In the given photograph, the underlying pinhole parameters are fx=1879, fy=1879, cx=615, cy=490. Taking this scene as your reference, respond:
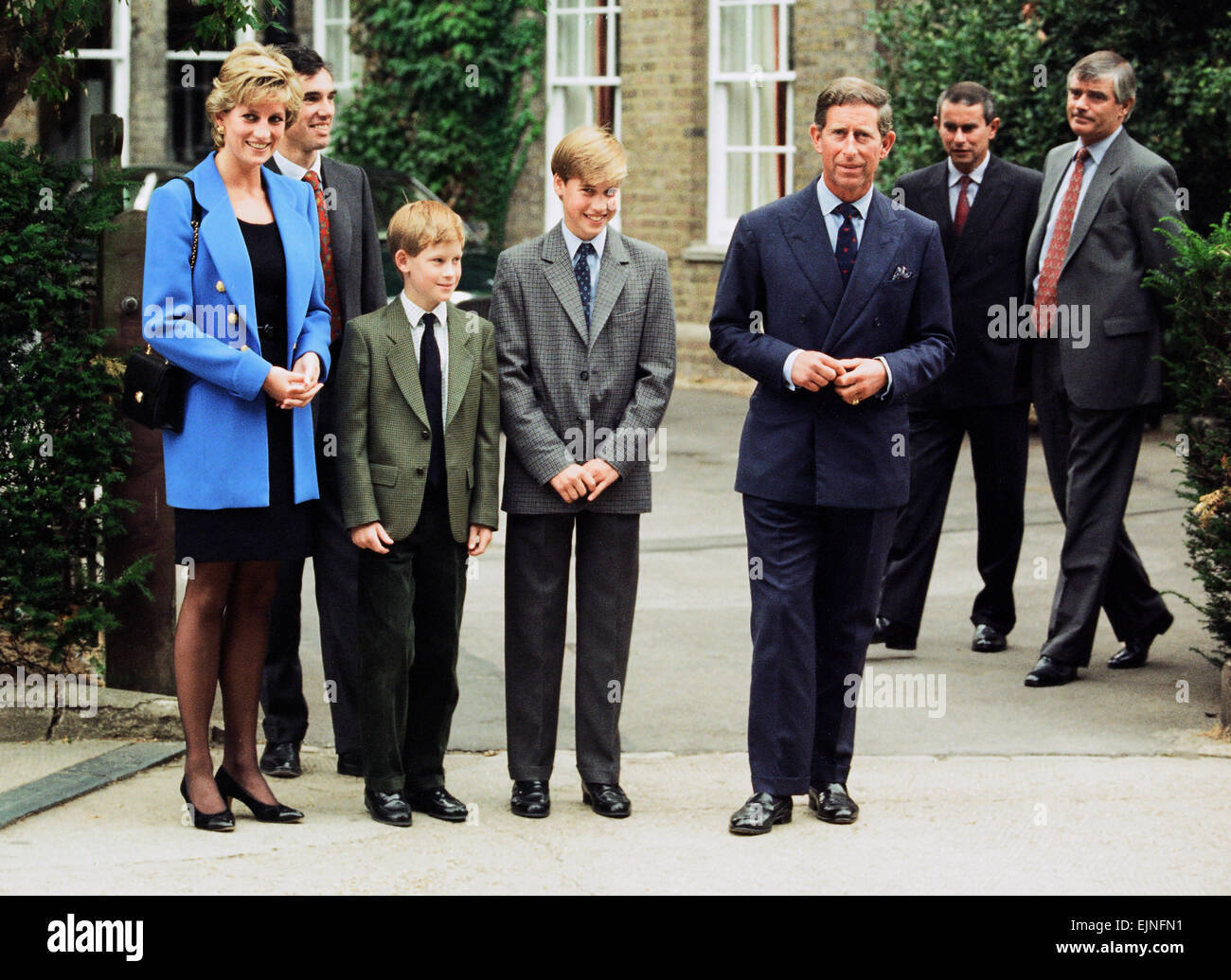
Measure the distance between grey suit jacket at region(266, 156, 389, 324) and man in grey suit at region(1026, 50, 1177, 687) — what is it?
9.22ft

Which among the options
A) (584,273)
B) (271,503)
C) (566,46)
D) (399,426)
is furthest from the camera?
(566,46)

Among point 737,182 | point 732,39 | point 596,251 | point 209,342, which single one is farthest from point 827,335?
point 732,39

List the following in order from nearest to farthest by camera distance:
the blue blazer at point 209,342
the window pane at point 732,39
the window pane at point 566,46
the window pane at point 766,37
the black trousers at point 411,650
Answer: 1. the blue blazer at point 209,342
2. the black trousers at point 411,650
3. the window pane at point 766,37
4. the window pane at point 732,39
5. the window pane at point 566,46

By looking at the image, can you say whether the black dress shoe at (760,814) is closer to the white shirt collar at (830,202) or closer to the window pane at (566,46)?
the white shirt collar at (830,202)

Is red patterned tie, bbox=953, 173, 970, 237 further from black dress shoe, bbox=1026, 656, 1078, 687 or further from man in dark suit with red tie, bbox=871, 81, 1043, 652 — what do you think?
black dress shoe, bbox=1026, 656, 1078, 687

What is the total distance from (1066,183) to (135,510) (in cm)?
384

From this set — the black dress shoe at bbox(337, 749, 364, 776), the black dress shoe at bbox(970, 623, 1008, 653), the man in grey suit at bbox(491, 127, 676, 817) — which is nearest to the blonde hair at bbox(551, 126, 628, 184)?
the man in grey suit at bbox(491, 127, 676, 817)

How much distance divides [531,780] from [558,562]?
25.7 inches

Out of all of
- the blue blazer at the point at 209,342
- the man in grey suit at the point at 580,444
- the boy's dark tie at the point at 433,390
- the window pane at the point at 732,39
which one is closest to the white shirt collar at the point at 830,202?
the man in grey suit at the point at 580,444

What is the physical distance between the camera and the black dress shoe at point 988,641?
7.77 meters

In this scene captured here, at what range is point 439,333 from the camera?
5480 millimetres

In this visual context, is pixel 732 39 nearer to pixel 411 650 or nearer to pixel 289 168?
pixel 289 168

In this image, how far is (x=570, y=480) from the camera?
5.41 metres

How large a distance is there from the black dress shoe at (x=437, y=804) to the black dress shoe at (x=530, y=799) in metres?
0.16
